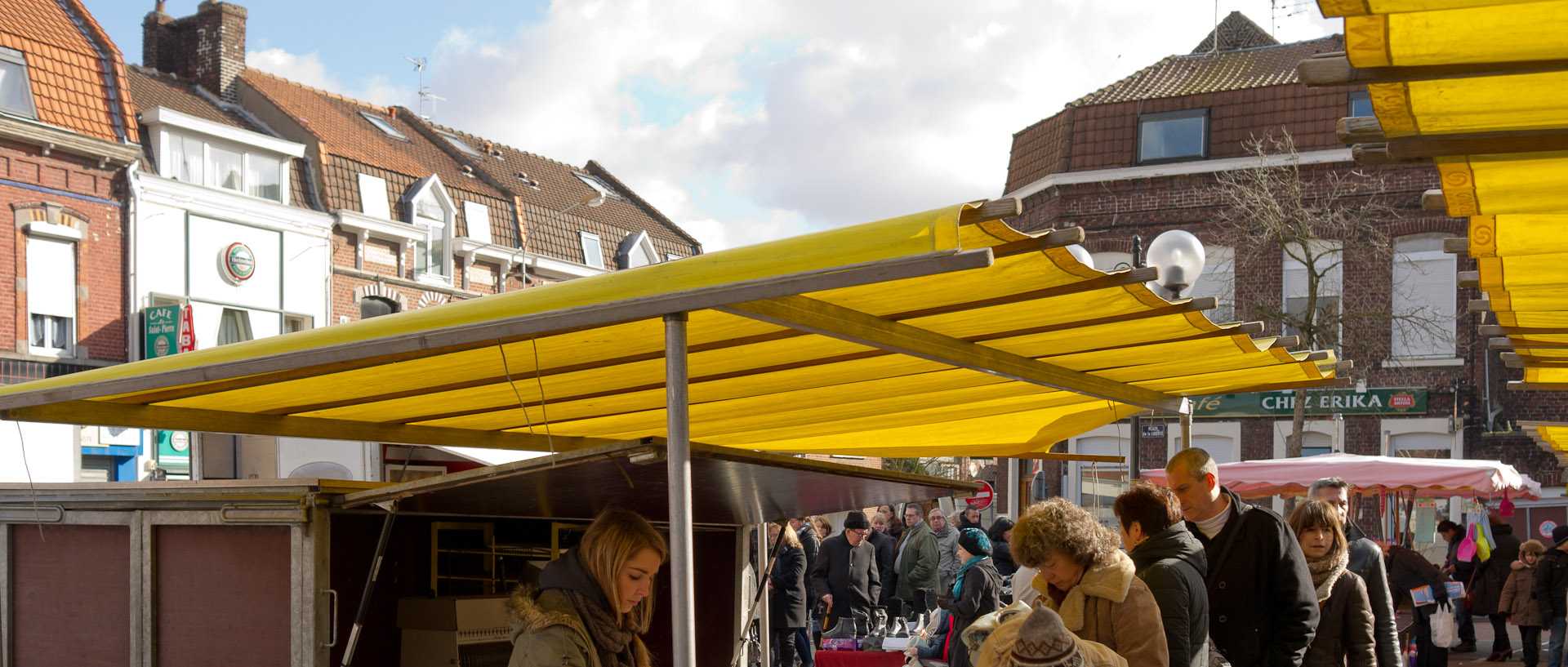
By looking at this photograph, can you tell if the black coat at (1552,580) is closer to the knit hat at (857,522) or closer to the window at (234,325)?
the knit hat at (857,522)

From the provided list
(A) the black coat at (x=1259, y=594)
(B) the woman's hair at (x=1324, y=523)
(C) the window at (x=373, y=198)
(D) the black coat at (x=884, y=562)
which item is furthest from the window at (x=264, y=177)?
(A) the black coat at (x=1259, y=594)

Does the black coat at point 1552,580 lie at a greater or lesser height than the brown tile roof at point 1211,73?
lesser

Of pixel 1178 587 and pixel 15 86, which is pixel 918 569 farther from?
pixel 15 86

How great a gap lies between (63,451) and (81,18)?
28.7ft

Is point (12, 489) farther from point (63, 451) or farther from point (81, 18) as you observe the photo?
point (81, 18)

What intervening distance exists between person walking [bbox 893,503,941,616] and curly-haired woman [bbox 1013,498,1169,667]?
9681 mm

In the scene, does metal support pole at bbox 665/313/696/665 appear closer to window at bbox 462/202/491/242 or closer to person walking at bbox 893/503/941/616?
person walking at bbox 893/503/941/616

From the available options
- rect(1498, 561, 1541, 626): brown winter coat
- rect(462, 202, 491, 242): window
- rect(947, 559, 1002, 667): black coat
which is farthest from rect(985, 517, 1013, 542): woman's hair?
rect(462, 202, 491, 242): window

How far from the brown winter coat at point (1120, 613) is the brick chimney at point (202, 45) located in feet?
105

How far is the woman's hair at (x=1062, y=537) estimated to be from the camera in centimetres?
407

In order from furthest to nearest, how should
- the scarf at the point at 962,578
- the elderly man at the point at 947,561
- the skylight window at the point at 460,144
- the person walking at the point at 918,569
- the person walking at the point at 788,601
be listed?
the skylight window at the point at 460,144
the elderly man at the point at 947,561
the person walking at the point at 918,569
the person walking at the point at 788,601
the scarf at the point at 962,578

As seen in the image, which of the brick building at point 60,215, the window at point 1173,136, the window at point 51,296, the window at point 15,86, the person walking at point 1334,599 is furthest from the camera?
the window at point 1173,136

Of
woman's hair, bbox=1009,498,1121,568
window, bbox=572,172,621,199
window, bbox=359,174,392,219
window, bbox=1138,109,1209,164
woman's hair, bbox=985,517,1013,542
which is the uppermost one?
window, bbox=572,172,621,199

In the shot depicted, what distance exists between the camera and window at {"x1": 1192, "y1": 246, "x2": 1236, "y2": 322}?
2714 centimetres
